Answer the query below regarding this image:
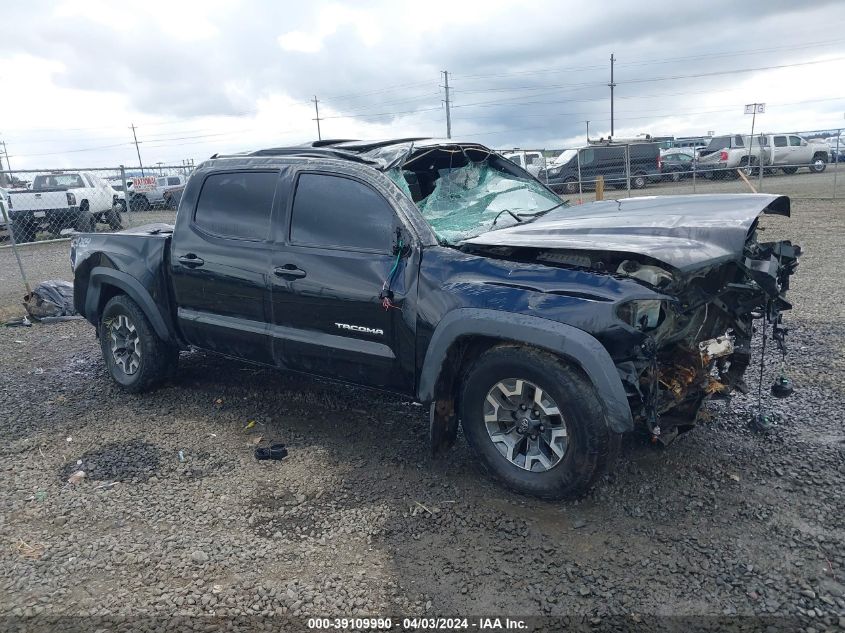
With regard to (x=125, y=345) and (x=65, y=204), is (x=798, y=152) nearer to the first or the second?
(x=65, y=204)

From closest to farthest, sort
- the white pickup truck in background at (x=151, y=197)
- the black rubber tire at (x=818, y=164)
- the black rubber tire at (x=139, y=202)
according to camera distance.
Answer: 1. the white pickup truck in background at (x=151, y=197)
2. the black rubber tire at (x=139, y=202)
3. the black rubber tire at (x=818, y=164)

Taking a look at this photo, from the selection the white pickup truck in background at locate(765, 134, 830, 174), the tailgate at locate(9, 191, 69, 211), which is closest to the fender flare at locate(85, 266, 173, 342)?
the tailgate at locate(9, 191, 69, 211)

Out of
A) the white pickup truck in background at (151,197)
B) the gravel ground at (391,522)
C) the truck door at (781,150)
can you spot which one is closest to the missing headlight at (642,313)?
the gravel ground at (391,522)

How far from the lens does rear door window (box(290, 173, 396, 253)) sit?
13.2 ft

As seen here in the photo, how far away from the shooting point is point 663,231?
11.9 feet

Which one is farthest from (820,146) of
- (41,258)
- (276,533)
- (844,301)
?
(276,533)

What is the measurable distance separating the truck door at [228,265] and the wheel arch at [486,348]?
142cm

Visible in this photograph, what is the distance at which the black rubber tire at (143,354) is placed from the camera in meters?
5.38

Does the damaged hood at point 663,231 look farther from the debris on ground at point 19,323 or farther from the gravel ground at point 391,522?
the debris on ground at point 19,323

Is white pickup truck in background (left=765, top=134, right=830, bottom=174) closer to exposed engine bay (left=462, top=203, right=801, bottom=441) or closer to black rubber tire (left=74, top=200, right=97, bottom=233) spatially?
black rubber tire (left=74, top=200, right=97, bottom=233)

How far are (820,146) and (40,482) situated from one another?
3196 cm

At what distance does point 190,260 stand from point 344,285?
1.53m

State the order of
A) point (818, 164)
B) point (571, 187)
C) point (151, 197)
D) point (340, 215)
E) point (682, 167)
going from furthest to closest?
point (151, 197) → point (818, 164) → point (682, 167) → point (571, 187) → point (340, 215)

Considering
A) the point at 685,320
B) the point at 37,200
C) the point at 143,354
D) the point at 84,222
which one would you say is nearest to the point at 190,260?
the point at 143,354
